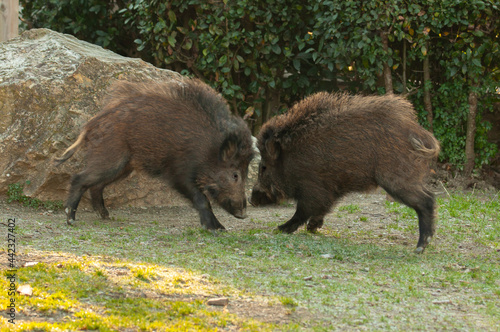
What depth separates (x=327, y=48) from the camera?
29.6ft

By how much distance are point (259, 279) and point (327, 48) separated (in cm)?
527

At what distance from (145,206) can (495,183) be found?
599cm

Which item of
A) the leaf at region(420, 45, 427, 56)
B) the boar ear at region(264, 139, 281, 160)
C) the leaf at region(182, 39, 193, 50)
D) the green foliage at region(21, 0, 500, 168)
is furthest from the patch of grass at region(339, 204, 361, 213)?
the leaf at region(182, 39, 193, 50)

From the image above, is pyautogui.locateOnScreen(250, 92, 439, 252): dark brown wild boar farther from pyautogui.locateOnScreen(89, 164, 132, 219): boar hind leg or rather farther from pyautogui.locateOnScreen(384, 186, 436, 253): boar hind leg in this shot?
pyautogui.locateOnScreen(89, 164, 132, 219): boar hind leg

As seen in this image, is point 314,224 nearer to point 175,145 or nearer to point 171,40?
point 175,145

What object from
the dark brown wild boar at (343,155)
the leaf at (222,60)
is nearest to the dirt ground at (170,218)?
the dark brown wild boar at (343,155)

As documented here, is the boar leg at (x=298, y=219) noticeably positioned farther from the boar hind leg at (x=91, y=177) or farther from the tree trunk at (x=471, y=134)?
the tree trunk at (x=471, y=134)

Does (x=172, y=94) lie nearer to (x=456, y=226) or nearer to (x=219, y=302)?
(x=219, y=302)

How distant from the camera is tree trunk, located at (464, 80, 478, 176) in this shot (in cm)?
940

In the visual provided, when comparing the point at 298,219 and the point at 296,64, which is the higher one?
the point at 296,64

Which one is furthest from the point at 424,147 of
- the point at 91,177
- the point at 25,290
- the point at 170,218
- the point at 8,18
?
the point at 8,18

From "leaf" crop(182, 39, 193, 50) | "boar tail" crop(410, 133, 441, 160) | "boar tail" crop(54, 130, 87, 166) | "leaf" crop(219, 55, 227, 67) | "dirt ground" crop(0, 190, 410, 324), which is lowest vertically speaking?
"dirt ground" crop(0, 190, 410, 324)

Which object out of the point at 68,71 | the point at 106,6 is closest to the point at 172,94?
the point at 68,71

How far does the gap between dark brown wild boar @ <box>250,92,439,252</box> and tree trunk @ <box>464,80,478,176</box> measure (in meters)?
3.55
